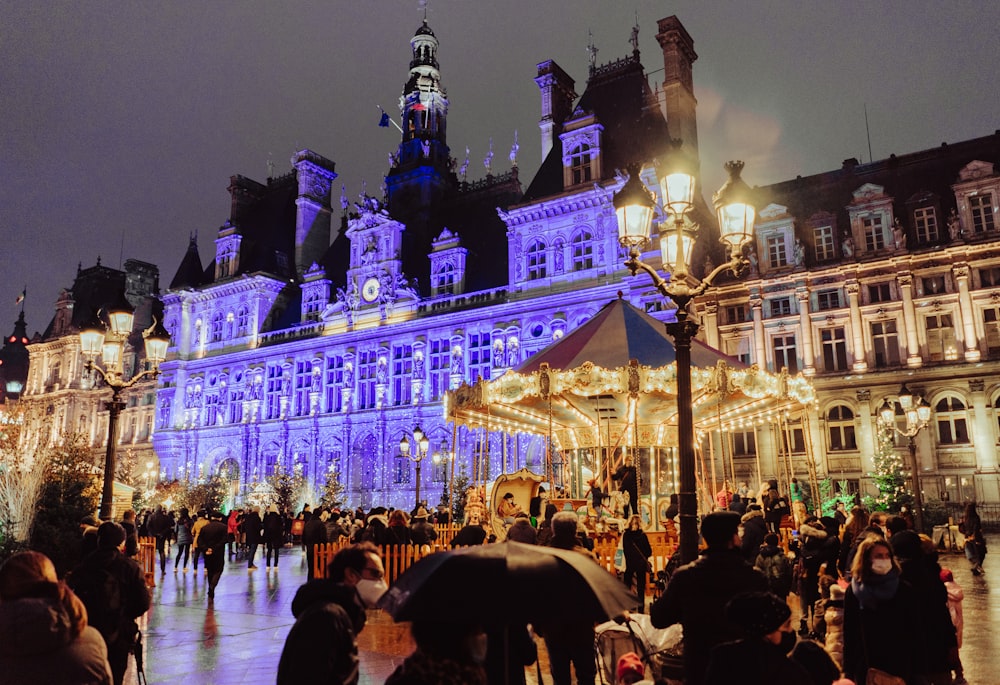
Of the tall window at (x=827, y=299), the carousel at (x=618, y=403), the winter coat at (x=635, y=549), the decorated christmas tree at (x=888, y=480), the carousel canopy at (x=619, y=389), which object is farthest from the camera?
the tall window at (x=827, y=299)

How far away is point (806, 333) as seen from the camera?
29328 millimetres

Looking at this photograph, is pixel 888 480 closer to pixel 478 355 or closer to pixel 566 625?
pixel 478 355

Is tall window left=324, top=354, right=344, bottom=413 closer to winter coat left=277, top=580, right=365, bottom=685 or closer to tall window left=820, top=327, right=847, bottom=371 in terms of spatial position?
tall window left=820, top=327, right=847, bottom=371

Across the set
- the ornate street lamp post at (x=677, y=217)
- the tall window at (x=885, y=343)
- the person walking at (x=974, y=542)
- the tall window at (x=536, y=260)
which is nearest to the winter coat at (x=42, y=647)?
the ornate street lamp post at (x=677, y=217)

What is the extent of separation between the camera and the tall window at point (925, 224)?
2806 cm

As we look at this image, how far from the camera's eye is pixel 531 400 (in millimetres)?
17703

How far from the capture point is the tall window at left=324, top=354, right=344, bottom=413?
39031mm

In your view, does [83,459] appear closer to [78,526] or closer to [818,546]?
[78,526]

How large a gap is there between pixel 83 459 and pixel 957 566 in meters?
19.1

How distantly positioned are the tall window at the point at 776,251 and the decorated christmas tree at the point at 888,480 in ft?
25.6

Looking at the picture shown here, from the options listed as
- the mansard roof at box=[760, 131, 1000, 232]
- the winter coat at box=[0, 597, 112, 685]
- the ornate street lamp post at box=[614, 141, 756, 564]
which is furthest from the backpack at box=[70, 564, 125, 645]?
the mansard roof at box=[760, 131, 1000, 232]

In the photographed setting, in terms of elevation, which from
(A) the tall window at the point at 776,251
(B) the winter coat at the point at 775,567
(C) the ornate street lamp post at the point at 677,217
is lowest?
(B) the winter coat at the point at 775,567

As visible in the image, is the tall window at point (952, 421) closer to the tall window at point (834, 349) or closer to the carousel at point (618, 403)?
the tall window at point (834, 349)

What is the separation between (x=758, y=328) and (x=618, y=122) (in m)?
11.4
